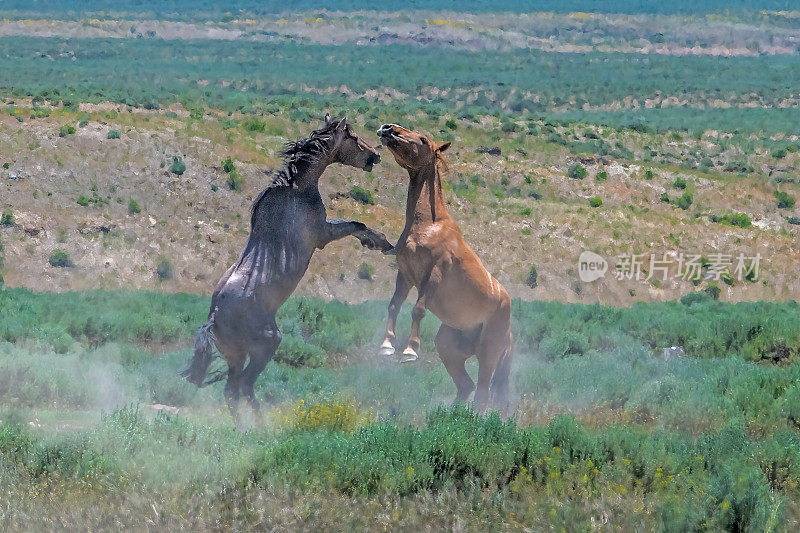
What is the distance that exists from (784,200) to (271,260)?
3919 cm

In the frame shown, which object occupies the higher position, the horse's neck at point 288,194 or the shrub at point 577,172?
the horse's neck at point 288,194

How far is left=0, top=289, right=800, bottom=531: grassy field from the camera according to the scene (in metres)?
8.48

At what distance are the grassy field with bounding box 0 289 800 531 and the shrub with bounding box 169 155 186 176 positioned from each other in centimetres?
2273

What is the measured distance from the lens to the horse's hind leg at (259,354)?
416 inches

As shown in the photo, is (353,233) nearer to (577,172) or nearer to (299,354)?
(299,354)

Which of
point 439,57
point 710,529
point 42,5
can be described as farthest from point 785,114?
point 42,5

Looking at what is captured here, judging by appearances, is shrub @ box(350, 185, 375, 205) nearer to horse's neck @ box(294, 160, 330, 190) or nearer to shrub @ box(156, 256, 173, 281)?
shrub @ box(156, 256, 173, 281)

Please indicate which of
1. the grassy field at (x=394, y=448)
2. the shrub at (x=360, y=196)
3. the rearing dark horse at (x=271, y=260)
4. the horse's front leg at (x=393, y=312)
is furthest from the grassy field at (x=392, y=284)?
the horse's front leg at (x=393, y=312)

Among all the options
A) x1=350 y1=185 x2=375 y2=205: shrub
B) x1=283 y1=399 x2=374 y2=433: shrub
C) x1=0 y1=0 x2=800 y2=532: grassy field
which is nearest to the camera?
x1=0 y1=0 x2=800 y2=532: grassy field

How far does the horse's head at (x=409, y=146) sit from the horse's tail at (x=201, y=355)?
2437mm

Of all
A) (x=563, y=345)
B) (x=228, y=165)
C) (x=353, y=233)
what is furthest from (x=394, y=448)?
(x=228, y=165)

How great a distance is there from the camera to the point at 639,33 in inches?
4094

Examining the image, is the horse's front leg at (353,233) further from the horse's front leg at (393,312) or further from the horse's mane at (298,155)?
the horse's mane at (298,155)

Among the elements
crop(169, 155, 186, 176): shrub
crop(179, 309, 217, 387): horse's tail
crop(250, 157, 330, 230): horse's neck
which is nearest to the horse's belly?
crop(250, 157, 330, 230): horse's neck
